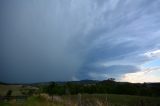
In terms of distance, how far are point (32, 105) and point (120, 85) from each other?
92.5 m

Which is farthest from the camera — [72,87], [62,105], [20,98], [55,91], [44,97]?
[72,87]

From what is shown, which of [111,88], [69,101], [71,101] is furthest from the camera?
[111,88]

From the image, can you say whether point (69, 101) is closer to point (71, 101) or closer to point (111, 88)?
point (71, 101)

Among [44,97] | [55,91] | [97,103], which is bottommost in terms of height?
[97,103]

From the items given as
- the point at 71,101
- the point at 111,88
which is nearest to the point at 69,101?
the point at 71,101

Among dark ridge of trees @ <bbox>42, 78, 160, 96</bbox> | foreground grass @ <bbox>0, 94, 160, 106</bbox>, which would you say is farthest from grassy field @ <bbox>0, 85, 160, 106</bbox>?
dark ridge of trees @ <bbox>42, 78, 160, 96</bbox>

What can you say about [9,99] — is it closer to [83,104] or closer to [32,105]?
[32,105]

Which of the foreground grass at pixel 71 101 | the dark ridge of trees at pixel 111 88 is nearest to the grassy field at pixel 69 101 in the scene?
the foreground grass at pixel 71 101

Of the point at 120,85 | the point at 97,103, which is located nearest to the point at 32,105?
the point at 97,103

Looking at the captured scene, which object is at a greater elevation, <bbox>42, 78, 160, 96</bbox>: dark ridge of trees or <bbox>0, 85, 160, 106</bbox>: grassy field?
<bbox>42, 78, 160, 96</bbox>: dark ridge of trees

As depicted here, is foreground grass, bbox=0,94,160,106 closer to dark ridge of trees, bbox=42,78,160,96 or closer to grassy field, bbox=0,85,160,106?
grassy field, bbox=0,85,160,106

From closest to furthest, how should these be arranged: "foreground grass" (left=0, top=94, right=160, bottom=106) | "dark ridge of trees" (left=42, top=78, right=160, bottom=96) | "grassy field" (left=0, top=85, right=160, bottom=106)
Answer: "foreground grass" (left=0, top=94, right=160, bottom=106)
"grassy field" (left=0, top=85, right=160, bottom=106)
"dark ridge of trees" (left=42, top=78, right=160, bottom=96)

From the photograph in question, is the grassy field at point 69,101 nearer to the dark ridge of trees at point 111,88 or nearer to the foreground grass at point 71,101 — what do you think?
the foreground grass at point 71,101

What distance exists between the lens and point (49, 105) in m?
30.4
